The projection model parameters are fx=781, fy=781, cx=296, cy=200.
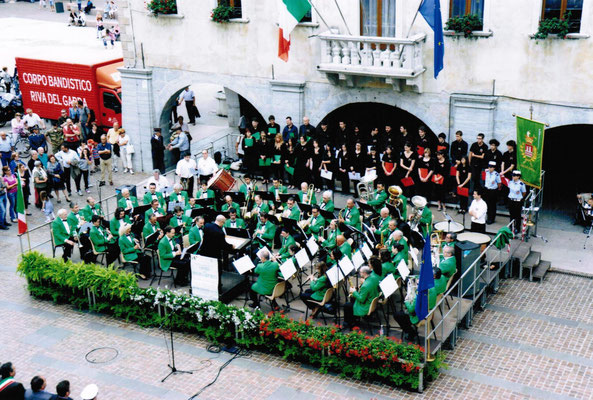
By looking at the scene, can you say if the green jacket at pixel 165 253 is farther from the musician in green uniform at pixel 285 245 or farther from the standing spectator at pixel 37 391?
the standing spectator at pixel 37 391

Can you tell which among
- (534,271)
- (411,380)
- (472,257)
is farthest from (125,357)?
(534,271)

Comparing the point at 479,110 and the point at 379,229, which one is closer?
the point at 379,229

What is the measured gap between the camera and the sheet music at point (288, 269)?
56.2ft

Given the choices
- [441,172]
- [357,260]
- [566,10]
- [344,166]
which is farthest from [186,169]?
[566,10]

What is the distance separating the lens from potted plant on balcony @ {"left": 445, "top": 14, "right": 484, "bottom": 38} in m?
22.1

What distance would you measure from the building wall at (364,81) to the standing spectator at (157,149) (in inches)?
55.9

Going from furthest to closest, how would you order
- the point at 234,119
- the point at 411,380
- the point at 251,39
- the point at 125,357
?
1. the point at 234,119
2. the point at 251,39
3. the point at 125,357
4. the point at 411,380

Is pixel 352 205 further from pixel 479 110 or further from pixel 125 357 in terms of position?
pixel 125 357

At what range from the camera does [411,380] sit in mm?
15422

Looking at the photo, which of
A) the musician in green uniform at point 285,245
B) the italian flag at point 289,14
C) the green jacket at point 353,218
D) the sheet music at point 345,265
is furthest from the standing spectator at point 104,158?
the sheet music at point 345,265

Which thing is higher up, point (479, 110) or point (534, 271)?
point (479, 110)

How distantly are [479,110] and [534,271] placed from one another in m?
5.31

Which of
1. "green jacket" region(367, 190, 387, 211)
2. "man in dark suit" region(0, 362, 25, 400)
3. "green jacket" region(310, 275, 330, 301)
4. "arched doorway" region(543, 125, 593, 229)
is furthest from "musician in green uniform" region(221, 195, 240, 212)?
"arched doorway" region(543, 125, 593, 229)

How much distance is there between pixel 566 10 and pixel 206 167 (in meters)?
11.7
